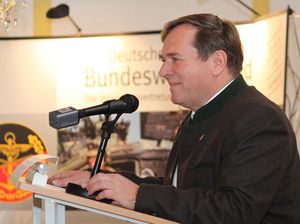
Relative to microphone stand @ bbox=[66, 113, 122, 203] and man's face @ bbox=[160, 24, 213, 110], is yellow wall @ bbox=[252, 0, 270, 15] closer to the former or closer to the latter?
man's face @ bbox=[160, 24, 213, 110]

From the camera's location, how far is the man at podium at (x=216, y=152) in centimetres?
140

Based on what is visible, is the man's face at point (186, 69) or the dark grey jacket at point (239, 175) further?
the man's face at point (186, 69)

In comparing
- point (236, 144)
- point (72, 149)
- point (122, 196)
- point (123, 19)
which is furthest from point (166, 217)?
point (123, 19)

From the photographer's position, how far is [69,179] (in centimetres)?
168

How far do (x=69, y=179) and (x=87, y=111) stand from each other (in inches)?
12.7

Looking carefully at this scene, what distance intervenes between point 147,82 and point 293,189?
6.12 feet

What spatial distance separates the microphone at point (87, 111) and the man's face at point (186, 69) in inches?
11.3

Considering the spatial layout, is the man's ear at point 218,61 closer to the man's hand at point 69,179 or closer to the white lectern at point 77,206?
the man's hand at point 69,179

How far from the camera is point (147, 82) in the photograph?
3320 mm

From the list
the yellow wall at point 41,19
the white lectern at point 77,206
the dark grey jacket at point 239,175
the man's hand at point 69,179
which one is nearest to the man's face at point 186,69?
the dark grey jacket at point 239,175

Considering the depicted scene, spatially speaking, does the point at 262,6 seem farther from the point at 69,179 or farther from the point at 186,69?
the point at 69,179

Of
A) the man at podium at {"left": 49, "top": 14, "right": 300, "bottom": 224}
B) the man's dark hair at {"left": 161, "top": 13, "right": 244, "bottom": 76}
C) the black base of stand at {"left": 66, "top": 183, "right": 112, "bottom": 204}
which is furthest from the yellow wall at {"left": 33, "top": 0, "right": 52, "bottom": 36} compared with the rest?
the black base of stand at {"left": 66, "top": 183, "right": 112, "bottom": 204}

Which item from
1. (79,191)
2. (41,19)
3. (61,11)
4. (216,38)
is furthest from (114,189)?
(41,19)

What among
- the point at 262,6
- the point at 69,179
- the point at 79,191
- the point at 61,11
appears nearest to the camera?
the point at 79,191
